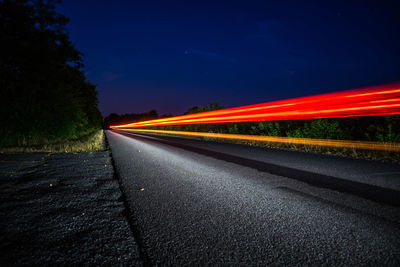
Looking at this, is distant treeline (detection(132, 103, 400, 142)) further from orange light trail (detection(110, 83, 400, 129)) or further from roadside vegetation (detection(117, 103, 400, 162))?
orange light trail (detection(110, 83, 400, 129))

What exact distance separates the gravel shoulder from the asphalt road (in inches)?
6.8

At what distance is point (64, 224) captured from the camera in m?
2.23

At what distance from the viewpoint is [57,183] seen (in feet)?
12.4

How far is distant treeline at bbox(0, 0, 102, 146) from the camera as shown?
11.0m

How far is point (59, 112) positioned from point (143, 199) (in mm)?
13040

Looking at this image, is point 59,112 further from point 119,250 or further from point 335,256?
point 335,256

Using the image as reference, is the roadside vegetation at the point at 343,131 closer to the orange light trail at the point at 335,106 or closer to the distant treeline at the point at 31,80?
the orange light trail at the point at 335,106

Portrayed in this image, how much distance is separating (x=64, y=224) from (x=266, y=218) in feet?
6.97

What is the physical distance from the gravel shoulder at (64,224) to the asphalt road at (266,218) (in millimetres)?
173

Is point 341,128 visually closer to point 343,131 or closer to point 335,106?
point 343,131

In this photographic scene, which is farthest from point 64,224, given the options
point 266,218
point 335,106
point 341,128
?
point 341,128

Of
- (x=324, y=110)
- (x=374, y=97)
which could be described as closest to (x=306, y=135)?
(x=324, y=110)

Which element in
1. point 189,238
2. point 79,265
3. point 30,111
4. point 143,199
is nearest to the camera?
point 79,265

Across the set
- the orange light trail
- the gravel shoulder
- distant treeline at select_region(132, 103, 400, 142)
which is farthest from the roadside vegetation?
the gravel shoulder
